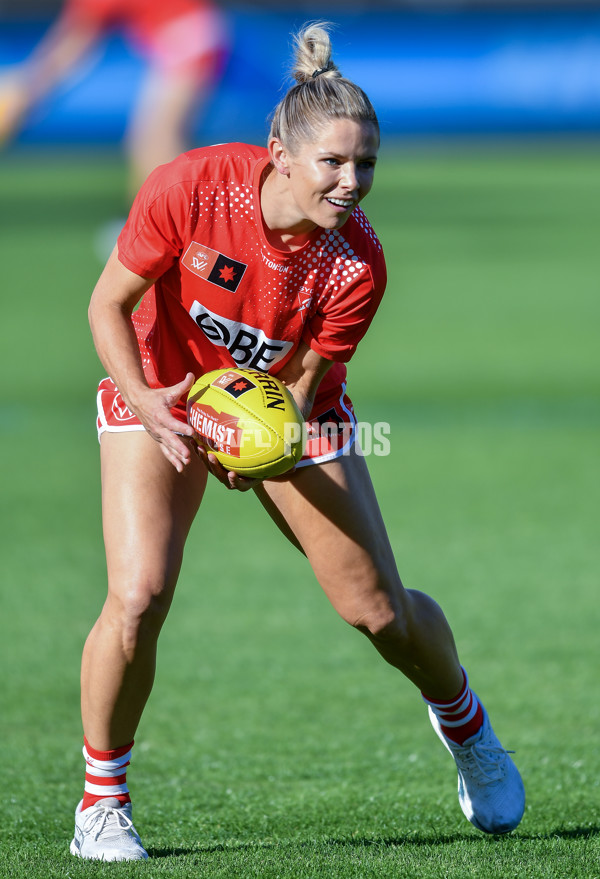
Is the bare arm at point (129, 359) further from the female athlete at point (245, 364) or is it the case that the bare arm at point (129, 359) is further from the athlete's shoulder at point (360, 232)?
the athlete's shoulder at point (360, 232)

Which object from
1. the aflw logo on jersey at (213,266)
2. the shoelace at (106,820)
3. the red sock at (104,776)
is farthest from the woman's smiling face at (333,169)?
the shoelace at (106,820)

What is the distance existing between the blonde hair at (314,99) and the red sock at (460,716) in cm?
195

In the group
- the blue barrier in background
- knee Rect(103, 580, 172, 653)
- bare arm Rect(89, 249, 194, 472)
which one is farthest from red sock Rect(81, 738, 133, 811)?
the blue barrier in background

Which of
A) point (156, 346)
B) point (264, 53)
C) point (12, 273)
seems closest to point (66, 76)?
point (264, 53)

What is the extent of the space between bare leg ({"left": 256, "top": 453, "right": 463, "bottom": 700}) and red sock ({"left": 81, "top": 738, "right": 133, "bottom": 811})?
2.89 feet

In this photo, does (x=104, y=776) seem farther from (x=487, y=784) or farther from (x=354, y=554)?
(x=487, y=784)

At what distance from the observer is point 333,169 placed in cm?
368

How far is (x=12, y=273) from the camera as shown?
65.5 feet

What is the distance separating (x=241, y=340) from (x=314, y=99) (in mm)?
823

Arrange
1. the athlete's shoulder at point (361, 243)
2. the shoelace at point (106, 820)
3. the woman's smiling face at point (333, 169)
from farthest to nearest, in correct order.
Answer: the athlete's shoulder at point (361, 243), the shoelace at point (106, 820), the woman's smiling face at point (333, 169)

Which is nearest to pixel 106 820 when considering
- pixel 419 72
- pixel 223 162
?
pixel 223 162

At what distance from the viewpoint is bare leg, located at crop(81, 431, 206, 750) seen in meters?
3.83

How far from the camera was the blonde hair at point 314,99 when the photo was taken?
366 centimetres

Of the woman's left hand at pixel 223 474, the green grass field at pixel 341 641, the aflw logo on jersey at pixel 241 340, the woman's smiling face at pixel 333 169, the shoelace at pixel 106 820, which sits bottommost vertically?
the green grass field at pixel 341 641
